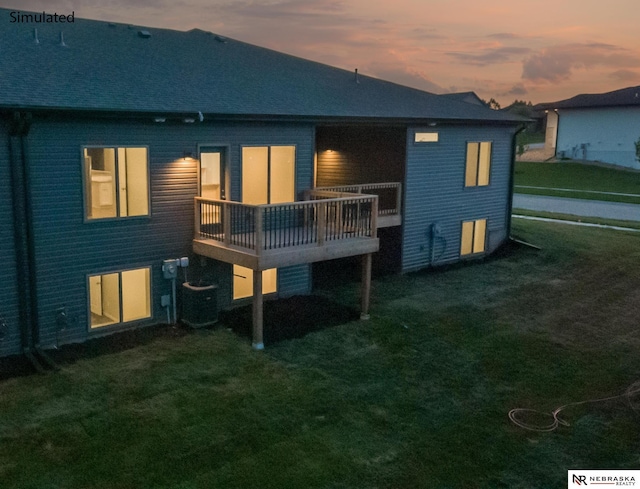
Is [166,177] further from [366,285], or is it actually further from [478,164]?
[478,164]

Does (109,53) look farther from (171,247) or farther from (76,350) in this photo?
(76,350)

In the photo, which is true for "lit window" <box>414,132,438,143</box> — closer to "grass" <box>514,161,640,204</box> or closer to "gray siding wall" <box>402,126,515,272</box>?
"gray siding wall" <box>402,126,515,272</box>

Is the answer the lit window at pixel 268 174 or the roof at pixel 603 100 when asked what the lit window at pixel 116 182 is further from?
the roof at pixel 603 100

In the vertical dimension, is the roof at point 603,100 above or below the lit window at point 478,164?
above

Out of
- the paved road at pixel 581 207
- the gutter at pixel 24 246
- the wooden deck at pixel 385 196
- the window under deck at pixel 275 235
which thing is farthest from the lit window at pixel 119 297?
the paved road at pixel 581 207

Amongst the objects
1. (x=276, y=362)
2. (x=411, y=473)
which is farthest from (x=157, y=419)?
(x=411, y=473)

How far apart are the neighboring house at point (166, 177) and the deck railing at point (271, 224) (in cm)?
5

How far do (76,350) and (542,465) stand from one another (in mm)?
8458

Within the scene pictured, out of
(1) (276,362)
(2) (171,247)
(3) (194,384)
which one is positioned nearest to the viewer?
(3) (194,384)

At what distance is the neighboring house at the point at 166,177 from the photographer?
1155 cm

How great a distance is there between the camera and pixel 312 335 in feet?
43.0

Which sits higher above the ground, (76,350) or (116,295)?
(116,295)

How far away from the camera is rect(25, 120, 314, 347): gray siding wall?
38.2ft

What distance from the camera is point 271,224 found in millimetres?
14102
